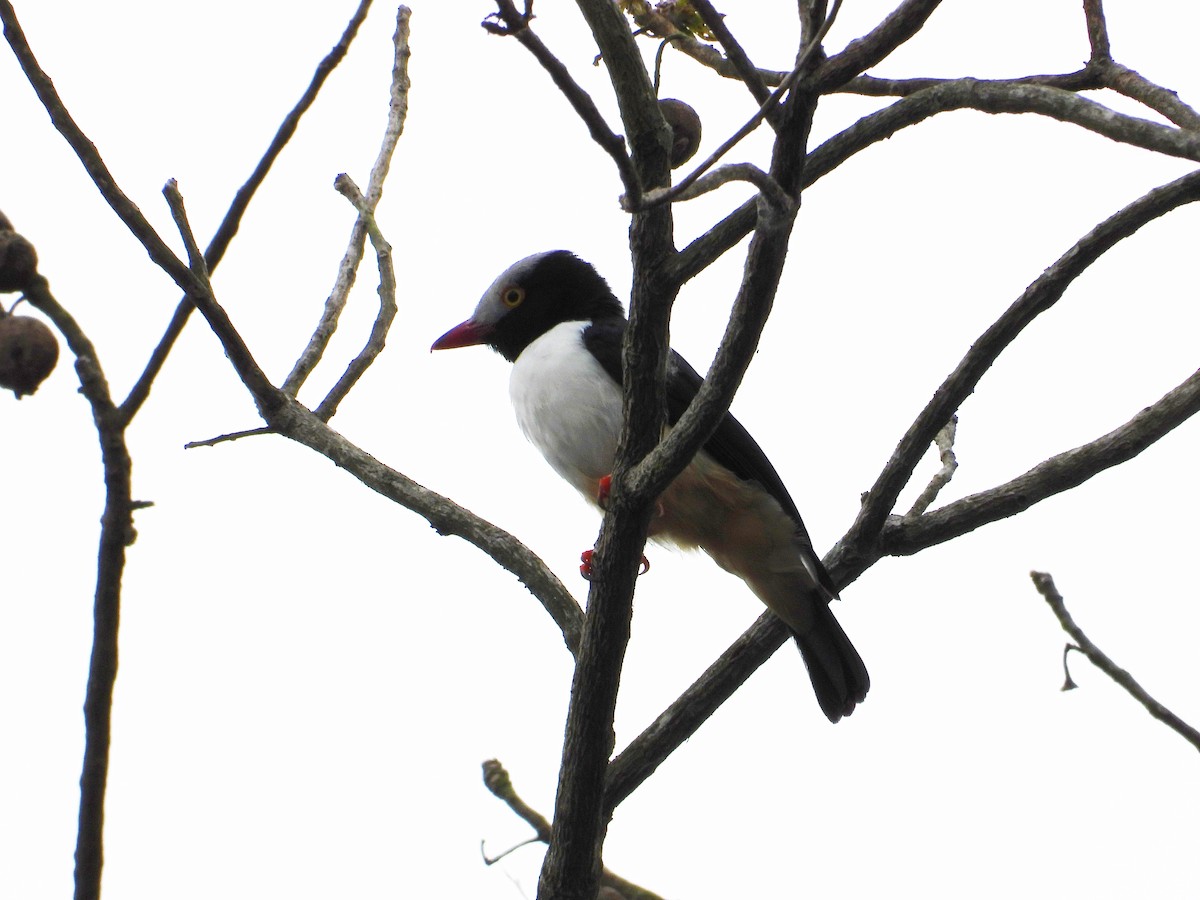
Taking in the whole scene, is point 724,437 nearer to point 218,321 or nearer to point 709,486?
point 709,486

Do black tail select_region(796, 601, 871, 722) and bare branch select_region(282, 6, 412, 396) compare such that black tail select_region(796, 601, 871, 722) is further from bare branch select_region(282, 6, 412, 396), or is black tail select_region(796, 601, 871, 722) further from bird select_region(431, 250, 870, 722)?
bare branch select_region(282, 6, 412, 396)

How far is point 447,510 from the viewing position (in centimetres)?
383

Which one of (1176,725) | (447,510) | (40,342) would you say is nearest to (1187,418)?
(1176,725)

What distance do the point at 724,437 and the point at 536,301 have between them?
→ 1267 millimetres

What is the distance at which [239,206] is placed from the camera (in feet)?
5.46

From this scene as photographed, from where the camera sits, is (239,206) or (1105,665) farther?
(1105,665)

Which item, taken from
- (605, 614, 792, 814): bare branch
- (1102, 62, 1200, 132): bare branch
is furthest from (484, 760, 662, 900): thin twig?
(1102, 62, 1200, 132): bare branch

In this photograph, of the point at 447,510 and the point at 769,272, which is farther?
the point at 447,510

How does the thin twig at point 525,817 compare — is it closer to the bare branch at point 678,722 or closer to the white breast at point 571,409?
the bare branch at point 678,722

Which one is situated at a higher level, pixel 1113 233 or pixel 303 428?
pixel 303 428

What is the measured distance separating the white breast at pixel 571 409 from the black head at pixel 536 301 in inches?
17.7

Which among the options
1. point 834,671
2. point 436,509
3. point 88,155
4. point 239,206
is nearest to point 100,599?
point 239,206

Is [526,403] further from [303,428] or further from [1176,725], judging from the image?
[1176,725]

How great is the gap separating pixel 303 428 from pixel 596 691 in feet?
4.28
